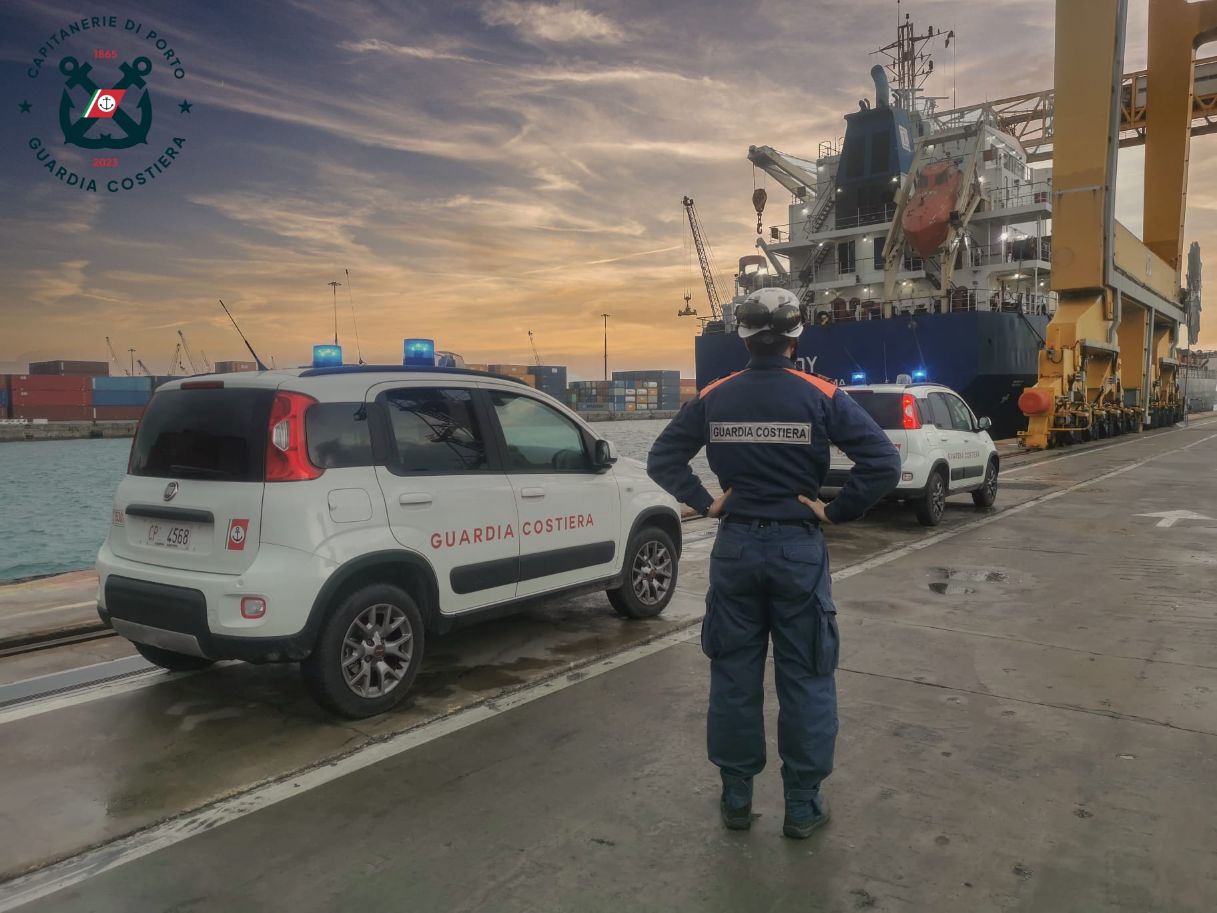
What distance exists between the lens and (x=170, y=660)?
478 cm

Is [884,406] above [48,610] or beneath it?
above

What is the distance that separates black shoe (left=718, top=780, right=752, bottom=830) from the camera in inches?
117

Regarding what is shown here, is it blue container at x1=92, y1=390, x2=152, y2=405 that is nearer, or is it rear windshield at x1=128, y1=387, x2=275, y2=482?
rear windshield at x1=128, y1=387, x2=275, y2=482

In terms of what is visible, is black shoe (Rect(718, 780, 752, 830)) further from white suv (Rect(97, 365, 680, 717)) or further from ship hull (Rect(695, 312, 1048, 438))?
ship hull (Rect(695, 312, 1048, 438))

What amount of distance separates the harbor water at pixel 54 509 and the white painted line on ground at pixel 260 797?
5.45 m

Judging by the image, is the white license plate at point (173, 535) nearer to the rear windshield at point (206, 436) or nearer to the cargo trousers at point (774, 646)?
the rear windshield at point (206, 436)

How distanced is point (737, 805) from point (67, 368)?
382 feet

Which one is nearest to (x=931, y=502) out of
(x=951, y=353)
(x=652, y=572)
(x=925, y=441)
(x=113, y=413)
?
(x=925, y=441)

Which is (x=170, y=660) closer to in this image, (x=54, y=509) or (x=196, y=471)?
(x=196, y=471)

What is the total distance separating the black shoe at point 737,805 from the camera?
2975 millimetres

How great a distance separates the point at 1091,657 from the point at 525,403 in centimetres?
372

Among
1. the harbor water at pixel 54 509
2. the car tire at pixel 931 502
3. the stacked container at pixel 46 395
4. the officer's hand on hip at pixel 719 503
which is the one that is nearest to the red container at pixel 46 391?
the stacked container at pixel 46 395

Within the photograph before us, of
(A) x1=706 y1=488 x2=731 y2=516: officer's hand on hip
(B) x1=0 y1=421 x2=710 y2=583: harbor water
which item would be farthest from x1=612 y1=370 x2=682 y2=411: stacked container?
(A) x1=706 y1=488 x2=731 y2=516: officer's hand on hip

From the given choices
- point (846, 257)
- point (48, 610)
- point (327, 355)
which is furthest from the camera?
point (846, 257)
